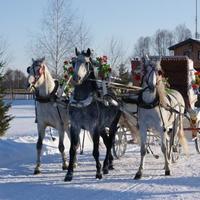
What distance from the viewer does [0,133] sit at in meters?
18.8

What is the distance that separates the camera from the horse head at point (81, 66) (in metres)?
9.18

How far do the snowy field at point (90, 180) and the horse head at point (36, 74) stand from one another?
6.02ft

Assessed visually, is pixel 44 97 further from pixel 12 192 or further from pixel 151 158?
pixel 151 158

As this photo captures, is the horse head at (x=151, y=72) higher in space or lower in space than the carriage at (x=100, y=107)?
higher

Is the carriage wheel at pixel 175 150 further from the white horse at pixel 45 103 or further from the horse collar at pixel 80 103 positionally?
the horse collar at pixel 80 103

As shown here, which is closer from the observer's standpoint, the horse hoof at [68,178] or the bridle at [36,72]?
the horse hoof at [68,178]

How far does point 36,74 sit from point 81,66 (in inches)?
56.4

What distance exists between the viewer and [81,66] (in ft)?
30.4

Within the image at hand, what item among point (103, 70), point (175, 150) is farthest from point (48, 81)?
point (175, 150)

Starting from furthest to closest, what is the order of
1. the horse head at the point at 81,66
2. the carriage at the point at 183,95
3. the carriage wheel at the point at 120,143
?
the carriage wheel at the point at 120,143 → the carriage at the point at 183,95 → the horse head at the point at 81,66

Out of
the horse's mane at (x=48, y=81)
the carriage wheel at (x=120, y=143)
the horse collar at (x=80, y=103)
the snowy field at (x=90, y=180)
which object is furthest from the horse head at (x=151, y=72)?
the carriage wheel at (x=120, y=143)

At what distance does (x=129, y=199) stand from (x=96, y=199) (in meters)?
0.51

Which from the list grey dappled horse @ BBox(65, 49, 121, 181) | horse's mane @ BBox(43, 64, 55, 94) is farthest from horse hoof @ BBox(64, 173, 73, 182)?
horse's mane @ BBox(43, 64, 55, 94)

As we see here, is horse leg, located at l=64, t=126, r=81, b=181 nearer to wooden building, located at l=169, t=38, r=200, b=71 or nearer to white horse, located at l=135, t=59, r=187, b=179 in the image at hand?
white horse, located at l=135, t=59, r=187, b=179
